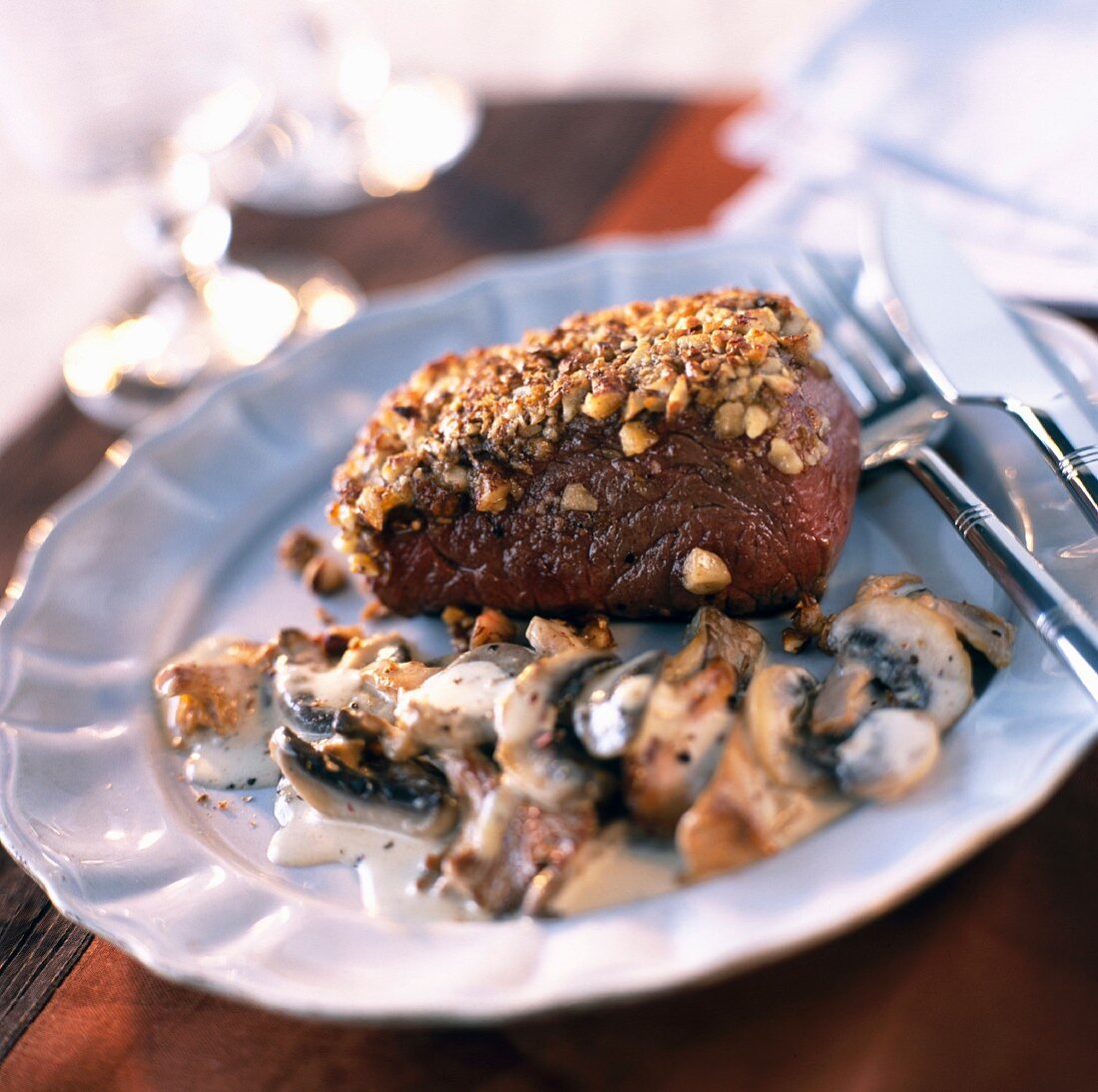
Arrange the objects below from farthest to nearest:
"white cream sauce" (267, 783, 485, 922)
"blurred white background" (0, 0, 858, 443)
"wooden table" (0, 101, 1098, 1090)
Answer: "blurred white background" (0, 0, 858, 443) → "white cream sauce" (267, 783, 485, 922) → "wooden table" (0, 101, 1098, 1090)

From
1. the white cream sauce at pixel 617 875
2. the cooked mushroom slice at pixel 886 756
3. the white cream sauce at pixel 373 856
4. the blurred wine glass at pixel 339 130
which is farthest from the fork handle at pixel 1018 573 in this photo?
the blurred wine glass at pixel 339 130

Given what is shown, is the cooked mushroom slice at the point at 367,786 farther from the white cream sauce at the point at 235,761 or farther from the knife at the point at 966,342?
the knife at the point at 966,342

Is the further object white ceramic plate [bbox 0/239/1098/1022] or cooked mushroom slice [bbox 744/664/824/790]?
cooked mushroom slice [bbox 744/664/824/790]

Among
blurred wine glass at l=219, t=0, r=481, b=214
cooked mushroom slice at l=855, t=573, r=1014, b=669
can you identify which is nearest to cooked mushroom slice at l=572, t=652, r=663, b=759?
cooked mushroom slice at l=855, t=573, r=1014, b=669

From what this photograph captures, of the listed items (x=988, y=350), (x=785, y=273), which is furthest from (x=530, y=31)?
(x=988, y=350)

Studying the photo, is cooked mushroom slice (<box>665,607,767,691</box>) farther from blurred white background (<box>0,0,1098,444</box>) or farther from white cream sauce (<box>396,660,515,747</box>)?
blurred white background (<box>0,0,1098,444</box>)
